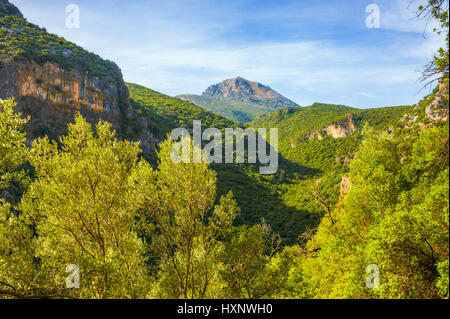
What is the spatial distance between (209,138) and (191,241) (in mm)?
117243

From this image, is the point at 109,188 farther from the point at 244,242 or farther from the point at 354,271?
the point at 354,271

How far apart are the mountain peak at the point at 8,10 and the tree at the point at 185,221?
11908 centimetres

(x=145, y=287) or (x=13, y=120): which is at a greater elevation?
(x=13, y=120)

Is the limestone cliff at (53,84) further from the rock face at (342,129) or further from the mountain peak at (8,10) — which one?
the rock face at (342,129)

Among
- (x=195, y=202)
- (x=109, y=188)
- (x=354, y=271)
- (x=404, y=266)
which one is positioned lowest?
(x=354, y=271)

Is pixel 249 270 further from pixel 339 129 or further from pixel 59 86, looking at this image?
pixel 339 129

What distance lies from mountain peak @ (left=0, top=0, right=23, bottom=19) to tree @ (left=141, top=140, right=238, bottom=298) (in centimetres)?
11908

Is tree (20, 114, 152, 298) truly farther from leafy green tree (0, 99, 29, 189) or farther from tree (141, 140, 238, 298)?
leafy green tree (0, 99, 29, 189)

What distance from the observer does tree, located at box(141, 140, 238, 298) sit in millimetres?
13209

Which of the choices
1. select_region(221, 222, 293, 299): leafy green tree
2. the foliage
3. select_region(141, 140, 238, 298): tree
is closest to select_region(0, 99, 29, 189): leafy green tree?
select_region(141, 140, 238, 298): tree

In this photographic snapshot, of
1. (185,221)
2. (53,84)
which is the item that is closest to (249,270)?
(185,221)

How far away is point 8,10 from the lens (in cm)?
8969
